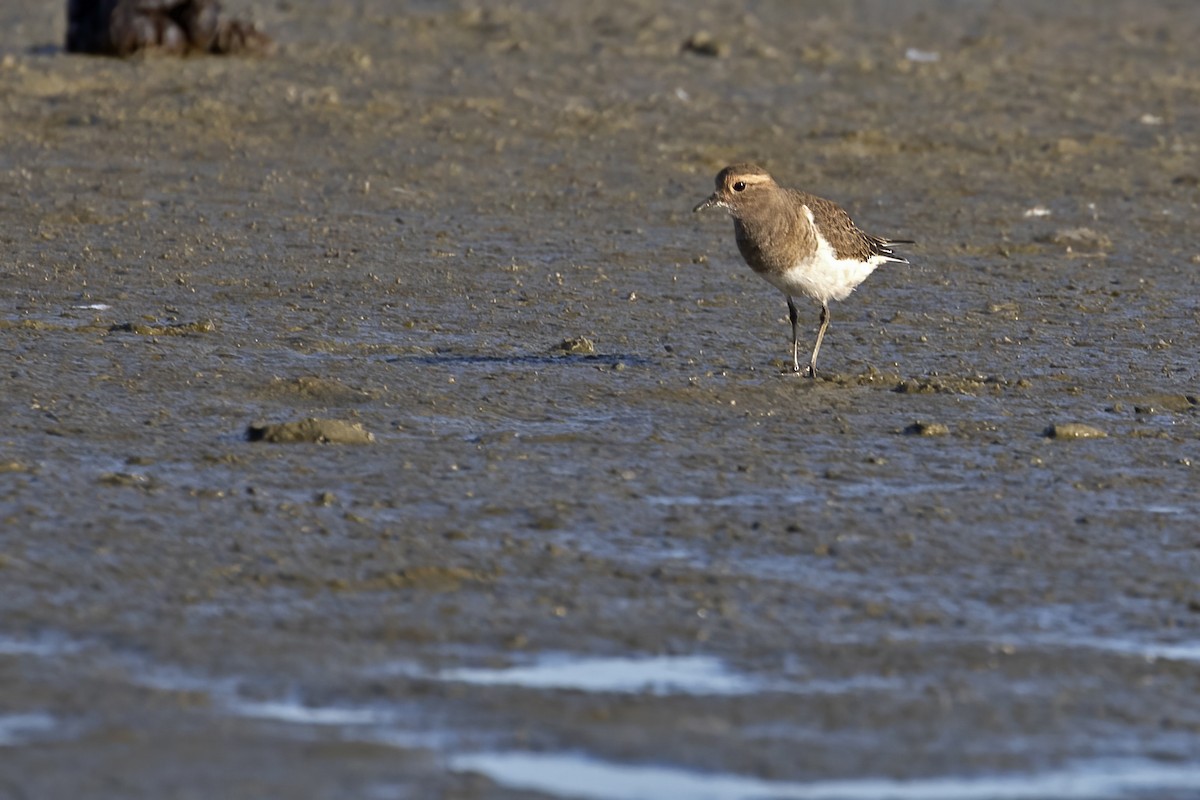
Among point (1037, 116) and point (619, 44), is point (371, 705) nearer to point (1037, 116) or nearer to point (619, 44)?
point (1037, 116)

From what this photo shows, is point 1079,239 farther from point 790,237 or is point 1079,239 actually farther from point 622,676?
point 622,676

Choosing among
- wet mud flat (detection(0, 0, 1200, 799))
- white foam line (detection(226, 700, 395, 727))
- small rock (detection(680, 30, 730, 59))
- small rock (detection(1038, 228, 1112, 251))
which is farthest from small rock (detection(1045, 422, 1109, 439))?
small rock (detection(680, 30, 730, 59))

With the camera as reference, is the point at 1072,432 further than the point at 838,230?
No

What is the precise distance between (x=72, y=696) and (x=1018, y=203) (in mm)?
9631

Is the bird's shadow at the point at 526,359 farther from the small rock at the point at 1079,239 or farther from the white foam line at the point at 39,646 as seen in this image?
the small rock at the point at 1079,239

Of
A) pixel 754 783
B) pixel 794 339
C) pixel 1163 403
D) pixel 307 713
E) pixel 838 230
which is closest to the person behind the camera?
pixel 754 783

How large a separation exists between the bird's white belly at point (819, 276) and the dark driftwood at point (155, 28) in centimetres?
794

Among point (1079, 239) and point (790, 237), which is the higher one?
point (790, 237)

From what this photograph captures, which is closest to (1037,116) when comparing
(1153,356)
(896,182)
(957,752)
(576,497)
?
(896,182)

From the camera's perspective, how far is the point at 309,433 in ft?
23.3

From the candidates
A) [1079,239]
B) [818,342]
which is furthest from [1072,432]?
[1079,239]

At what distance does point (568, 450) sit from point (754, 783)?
3014mm

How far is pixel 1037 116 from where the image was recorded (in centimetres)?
1598

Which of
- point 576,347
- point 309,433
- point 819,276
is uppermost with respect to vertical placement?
point 819,276
